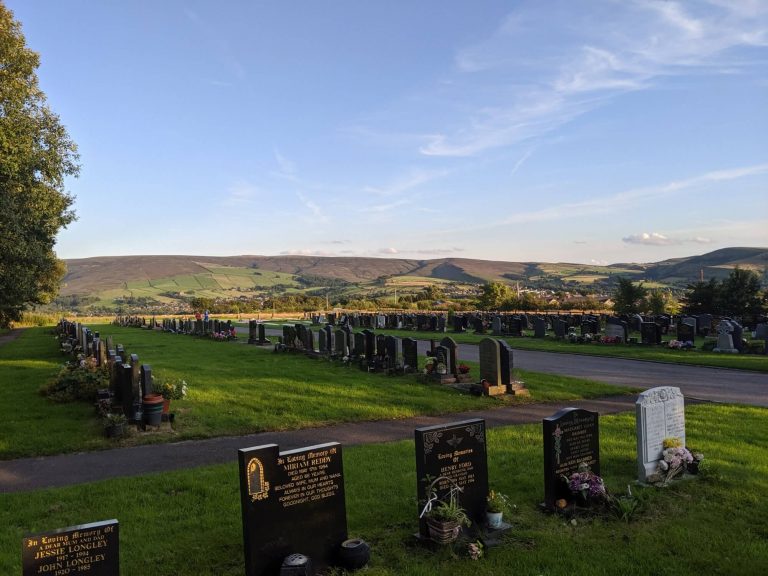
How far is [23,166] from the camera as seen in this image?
1848 cm

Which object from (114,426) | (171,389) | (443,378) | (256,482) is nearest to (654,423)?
(256,482)

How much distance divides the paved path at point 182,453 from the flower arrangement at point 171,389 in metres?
2.39

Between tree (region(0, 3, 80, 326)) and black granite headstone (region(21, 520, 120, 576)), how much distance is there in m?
15.9

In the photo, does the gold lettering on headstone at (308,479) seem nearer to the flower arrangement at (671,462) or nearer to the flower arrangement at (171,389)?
the flower arrangement at (671,462)

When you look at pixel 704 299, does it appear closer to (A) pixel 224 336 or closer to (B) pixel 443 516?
(A) pixel 224 336

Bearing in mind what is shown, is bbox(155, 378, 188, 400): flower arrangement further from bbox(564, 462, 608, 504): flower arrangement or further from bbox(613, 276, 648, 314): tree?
bbox(613, 276, 648, 314): tree

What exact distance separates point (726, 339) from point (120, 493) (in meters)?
22.9

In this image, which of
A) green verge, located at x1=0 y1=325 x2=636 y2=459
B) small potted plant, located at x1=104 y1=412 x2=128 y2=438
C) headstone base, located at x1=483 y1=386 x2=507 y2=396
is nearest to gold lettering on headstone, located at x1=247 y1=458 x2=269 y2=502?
green verge, located at x1=0 y1=325 x2=636 y2=459

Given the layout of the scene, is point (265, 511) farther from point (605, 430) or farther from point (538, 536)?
point (605, 430)

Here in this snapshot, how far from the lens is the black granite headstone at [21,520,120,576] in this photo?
3.73m

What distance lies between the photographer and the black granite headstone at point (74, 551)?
147 inches

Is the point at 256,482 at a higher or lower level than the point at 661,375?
higher

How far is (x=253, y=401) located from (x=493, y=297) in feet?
133

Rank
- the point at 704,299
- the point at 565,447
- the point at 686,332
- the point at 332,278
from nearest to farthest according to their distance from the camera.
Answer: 1. the point at 565,447
2. the point at 686,332
3. the point at 704,299
4. the point at 332,278
